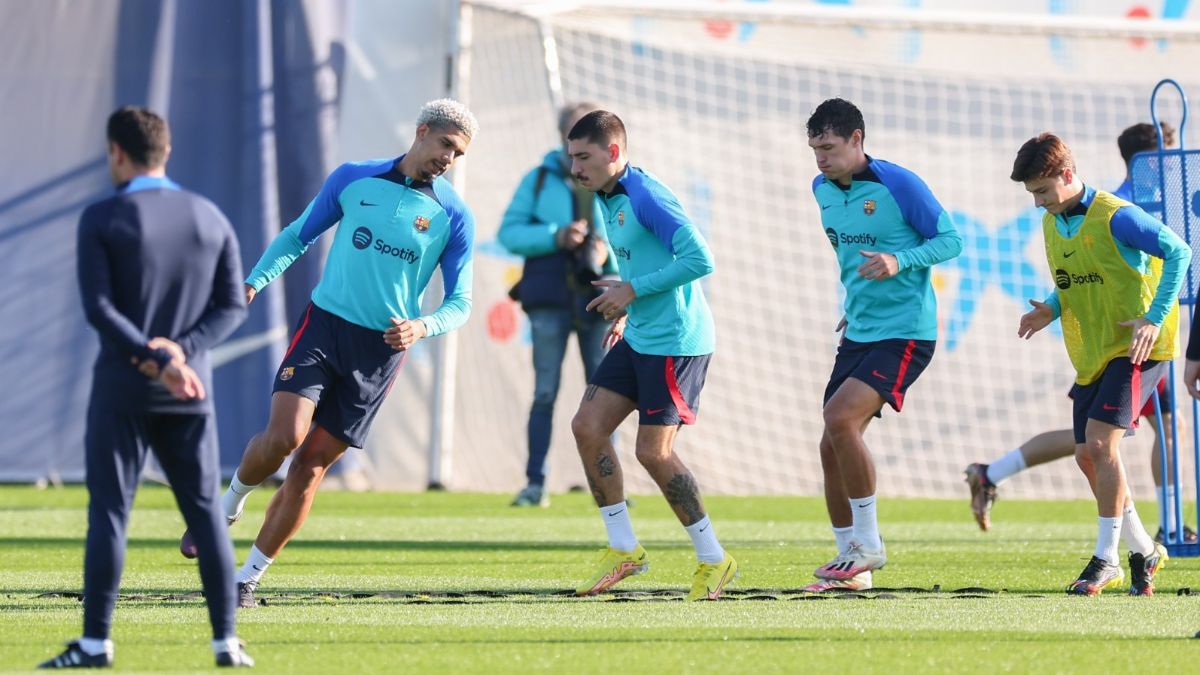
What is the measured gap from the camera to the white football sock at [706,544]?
22.7 feet

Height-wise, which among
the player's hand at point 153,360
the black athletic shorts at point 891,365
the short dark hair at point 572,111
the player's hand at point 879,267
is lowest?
the black athletic shorts at point 891,365

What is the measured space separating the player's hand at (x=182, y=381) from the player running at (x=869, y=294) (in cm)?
316

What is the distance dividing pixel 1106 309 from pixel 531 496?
18.7 feet

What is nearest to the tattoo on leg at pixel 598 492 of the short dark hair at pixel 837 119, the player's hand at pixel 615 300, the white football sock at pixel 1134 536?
the player's hand at pixel 615 300

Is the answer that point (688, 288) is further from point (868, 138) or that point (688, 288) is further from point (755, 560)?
point (868, 138)

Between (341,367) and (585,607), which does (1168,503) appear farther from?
(341,367)

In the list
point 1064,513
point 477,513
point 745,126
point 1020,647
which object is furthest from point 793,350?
point 1020,647

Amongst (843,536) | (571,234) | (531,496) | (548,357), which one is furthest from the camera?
(531,496)

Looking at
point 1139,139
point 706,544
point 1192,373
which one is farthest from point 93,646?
point 1139,139

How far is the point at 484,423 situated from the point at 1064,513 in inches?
191

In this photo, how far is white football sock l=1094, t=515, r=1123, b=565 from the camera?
7.14m

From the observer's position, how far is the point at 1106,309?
7164 mm

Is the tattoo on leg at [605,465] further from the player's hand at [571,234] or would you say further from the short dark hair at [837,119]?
the player's hand at [571,234]

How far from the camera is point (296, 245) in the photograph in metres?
6.99
